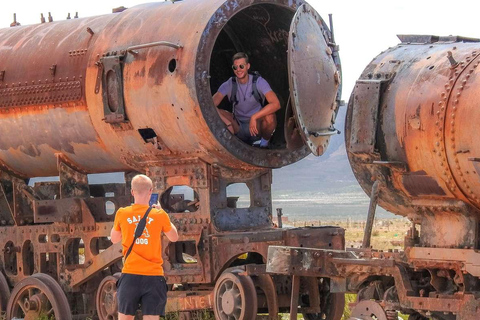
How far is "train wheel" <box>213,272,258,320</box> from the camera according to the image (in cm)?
1159

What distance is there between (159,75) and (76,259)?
3.16 meters

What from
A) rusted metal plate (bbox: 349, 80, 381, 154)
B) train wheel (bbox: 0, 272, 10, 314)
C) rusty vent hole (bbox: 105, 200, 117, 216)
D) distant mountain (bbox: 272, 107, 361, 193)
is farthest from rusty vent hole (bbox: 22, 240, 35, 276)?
distant mountain (bbox: 272, 107, 361, 193)

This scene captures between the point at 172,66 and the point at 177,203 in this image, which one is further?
the point at 177,203

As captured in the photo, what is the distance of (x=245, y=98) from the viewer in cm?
1293

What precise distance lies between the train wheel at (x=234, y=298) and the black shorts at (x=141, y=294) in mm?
2099

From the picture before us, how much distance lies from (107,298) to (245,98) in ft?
9.65

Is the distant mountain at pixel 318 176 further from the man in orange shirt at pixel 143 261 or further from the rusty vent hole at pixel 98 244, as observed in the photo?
the man in orange shirt at pixel 143 261

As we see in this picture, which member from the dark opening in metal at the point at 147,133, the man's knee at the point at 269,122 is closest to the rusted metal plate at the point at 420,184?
the man's knee at the point at 269,122

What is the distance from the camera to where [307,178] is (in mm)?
121562

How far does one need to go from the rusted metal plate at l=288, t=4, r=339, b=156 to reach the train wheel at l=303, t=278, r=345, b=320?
1.56m

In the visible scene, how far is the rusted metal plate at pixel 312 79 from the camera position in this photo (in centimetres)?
1166

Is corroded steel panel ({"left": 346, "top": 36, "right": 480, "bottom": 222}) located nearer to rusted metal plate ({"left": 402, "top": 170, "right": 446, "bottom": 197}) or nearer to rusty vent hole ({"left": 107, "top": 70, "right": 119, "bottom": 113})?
rusted metal plate ({"left": 402, "top": 170, "right": 446, "bottom": 197})

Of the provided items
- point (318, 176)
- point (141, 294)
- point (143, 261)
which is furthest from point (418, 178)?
point (318, 176)

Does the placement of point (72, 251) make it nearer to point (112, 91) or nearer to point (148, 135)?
point (148, 135)
